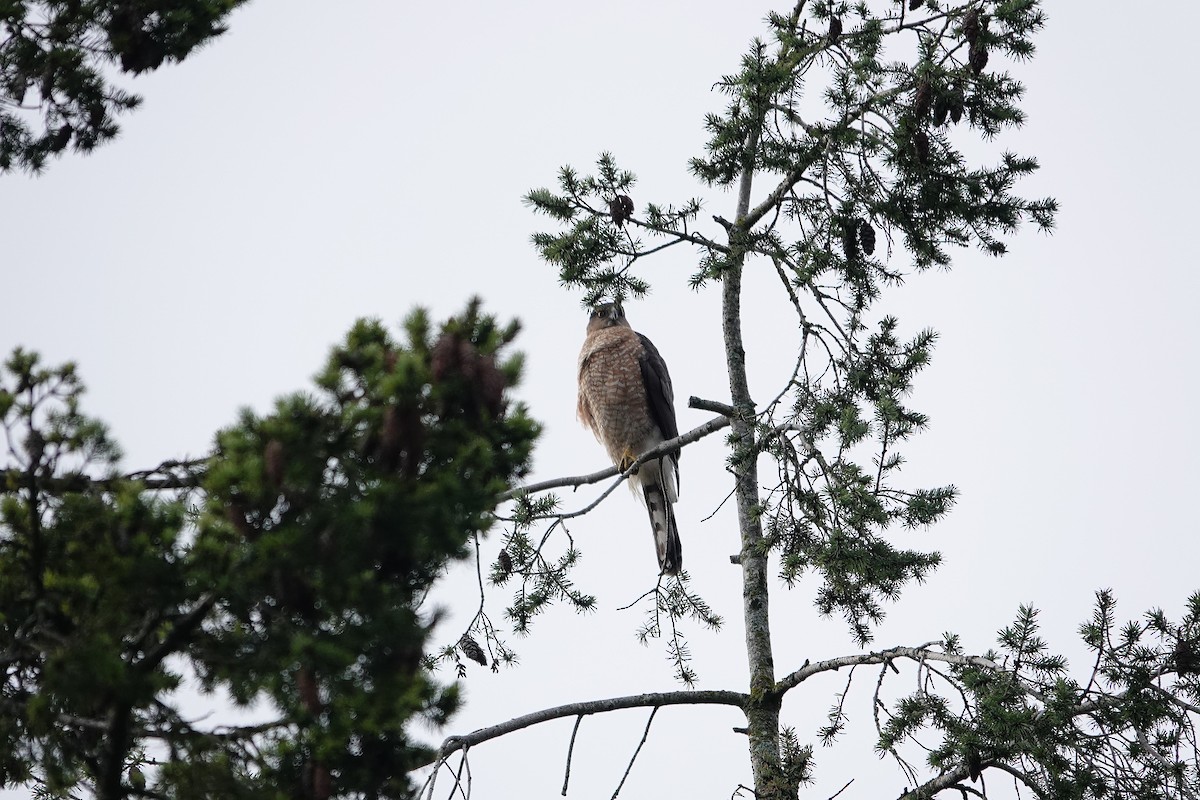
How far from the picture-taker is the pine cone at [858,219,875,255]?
5051 mm

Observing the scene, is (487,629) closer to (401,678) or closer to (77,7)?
(401,678)

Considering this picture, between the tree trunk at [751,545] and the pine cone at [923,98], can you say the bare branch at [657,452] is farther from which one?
the pine cone at [923,98]

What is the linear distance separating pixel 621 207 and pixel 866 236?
43.9 inches

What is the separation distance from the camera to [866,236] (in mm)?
5051

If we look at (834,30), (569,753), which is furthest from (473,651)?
(834,30)

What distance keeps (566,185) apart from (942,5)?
1.90m

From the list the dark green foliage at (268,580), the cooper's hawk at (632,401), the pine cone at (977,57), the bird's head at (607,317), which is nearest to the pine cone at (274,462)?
the dark green foliage at (268,580)

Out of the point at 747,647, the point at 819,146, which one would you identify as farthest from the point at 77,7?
the point at 747,647

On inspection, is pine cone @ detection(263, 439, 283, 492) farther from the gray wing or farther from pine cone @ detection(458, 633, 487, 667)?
the gray wing

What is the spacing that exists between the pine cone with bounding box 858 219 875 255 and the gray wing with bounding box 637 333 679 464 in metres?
3.24

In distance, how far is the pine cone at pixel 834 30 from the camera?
5223mm

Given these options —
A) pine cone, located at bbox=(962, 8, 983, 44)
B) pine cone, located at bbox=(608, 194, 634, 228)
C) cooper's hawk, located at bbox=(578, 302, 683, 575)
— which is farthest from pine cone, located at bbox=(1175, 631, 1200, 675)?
cooper's hawk, located at bbox=(578, 302, 683, 575)

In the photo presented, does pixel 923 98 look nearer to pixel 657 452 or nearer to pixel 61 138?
pixel 657 452

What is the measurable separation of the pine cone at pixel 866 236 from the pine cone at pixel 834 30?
34.2 inches
